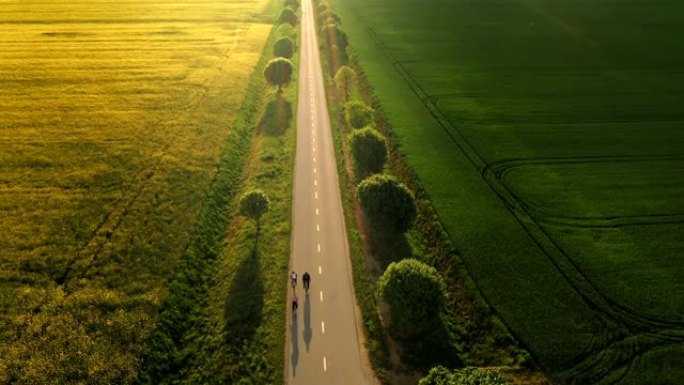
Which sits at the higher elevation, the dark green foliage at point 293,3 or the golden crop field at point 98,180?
the dark green foliage at point 293,3

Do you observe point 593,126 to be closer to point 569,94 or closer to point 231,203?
point 569,94

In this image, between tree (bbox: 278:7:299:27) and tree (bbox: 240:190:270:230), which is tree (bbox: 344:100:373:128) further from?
tree (bbox: 278:7:299:27)

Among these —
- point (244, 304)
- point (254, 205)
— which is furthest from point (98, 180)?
point (244, 304)

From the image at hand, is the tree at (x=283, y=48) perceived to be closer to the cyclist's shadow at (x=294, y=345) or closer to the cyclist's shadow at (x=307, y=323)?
the cyclist's shadow at (x=307, y=323)

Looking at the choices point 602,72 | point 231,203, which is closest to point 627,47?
point 602,72

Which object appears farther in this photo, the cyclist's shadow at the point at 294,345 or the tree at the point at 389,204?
the tree at the point at 389,204

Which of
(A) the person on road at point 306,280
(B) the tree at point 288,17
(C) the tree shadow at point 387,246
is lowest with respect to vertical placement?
(C) the tree shadow at point 387,246

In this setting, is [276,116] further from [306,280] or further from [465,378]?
[465,378]

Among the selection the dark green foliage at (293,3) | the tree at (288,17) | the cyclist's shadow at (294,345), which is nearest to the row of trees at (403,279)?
the cyclist's shadow at (294,345)
